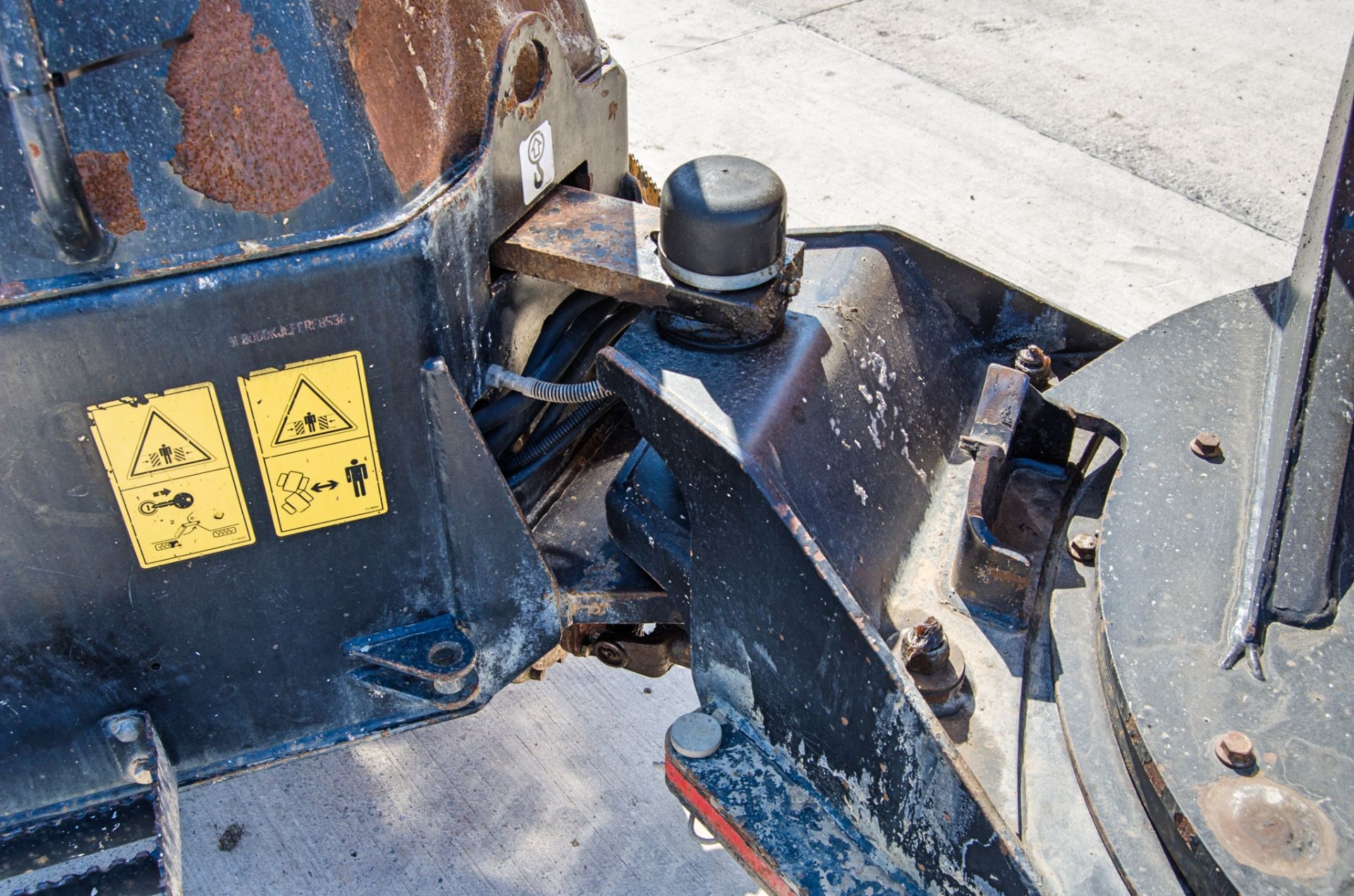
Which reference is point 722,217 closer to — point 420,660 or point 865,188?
point 420,660

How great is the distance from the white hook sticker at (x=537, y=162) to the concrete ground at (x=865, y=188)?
1.00m

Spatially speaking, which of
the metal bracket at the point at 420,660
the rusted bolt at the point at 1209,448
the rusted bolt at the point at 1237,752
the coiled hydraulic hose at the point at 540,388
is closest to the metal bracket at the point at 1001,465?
the rusted bolt at the point at 1209,448

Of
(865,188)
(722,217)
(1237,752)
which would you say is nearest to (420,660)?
(722,217)

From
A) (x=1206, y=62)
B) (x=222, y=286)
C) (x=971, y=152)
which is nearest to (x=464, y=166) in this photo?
(x=222, y=286)

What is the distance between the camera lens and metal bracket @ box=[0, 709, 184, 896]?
4.27 ft

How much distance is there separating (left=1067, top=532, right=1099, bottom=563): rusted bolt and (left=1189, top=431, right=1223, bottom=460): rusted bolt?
159mm

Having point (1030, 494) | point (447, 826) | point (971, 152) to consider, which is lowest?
point (447, 826)

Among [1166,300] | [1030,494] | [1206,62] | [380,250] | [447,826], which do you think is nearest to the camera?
[380,250]

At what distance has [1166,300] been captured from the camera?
9.77 ft

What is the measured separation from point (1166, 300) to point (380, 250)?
2408 millimetres

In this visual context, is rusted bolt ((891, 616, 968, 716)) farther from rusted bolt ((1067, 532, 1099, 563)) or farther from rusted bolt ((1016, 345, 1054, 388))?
rusted bolt ((1016, 345, 1054, 388))

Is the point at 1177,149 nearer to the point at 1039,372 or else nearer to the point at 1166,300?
the point at 1166,300

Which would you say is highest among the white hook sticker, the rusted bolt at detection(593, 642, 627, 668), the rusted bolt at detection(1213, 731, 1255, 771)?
the white hook sticker

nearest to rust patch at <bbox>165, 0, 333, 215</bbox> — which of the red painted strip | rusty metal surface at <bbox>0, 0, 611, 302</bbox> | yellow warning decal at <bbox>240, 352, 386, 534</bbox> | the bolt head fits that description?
rusty metal surface at <bbox>0, 0, 611, 302</bbox>
